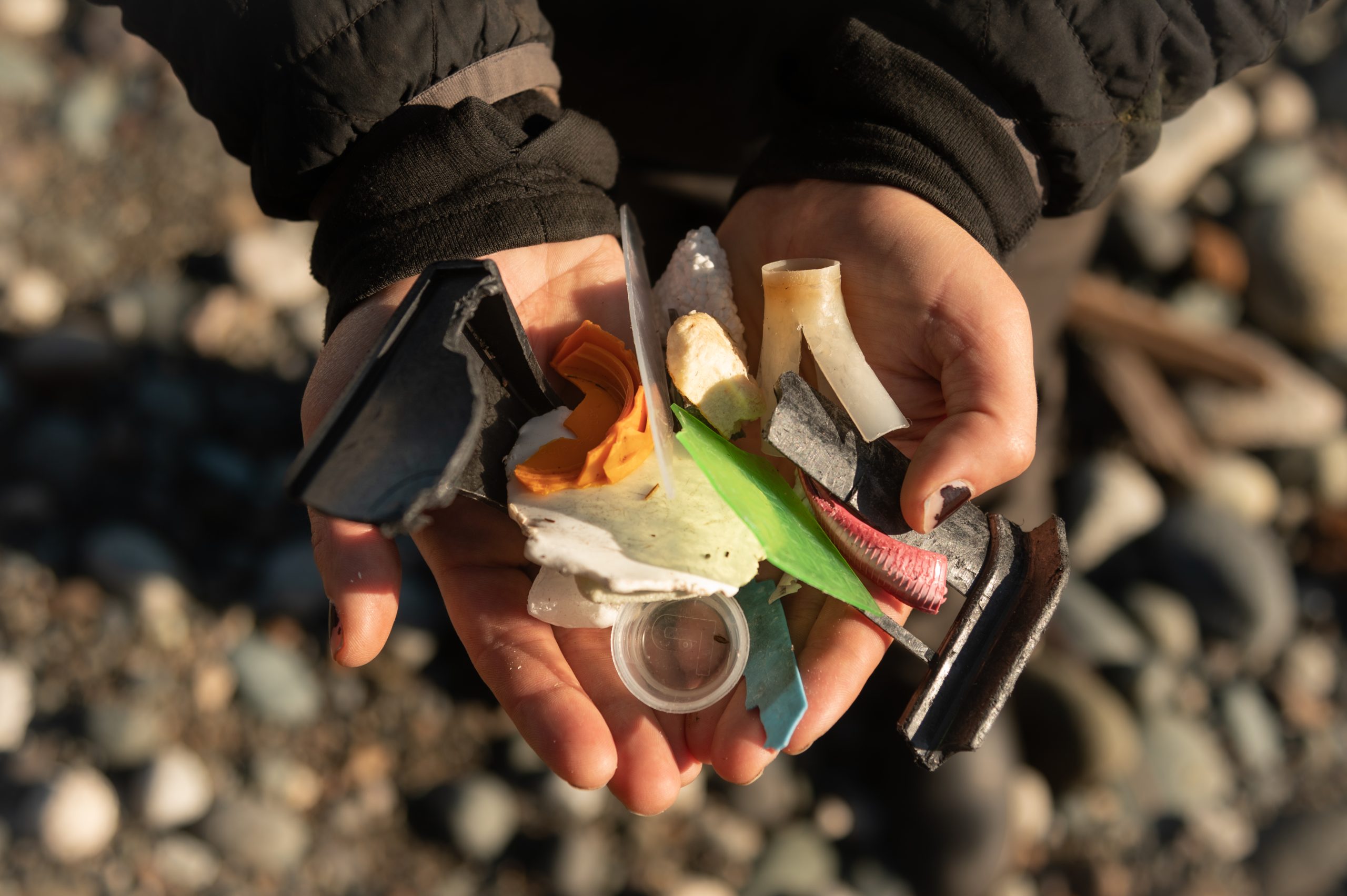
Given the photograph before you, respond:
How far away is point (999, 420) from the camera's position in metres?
1.92

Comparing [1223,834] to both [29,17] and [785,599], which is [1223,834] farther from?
[29,17]

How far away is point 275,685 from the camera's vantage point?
3.31 meters

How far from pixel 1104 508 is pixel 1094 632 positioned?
1.77 feet

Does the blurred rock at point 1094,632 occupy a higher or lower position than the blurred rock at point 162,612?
lower

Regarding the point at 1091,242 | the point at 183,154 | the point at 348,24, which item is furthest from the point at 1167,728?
the point at 183,154

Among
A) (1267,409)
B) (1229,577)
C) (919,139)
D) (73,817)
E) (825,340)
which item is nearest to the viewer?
(825,340)

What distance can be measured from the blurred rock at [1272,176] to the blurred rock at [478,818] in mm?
4452

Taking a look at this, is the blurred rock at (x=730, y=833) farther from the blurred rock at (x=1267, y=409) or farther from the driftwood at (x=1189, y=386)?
the blurred rock at (x=1267, y=409)

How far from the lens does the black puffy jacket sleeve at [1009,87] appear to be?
7.00ft

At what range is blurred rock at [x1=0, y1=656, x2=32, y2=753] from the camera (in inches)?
121

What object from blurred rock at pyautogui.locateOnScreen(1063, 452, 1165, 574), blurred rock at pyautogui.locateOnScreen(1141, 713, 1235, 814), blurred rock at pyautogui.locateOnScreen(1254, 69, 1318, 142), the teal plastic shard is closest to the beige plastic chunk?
the teal plastic shard

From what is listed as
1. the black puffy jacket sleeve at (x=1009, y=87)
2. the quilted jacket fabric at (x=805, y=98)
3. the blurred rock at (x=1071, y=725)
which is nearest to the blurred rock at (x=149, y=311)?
the quilted jacket fabric at (x=805, y=98)

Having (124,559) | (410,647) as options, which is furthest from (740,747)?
(124,559)

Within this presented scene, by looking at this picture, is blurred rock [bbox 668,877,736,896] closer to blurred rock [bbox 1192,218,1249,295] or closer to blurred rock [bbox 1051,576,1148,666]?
blurred rock [bbox 1051,576,1148,666]
